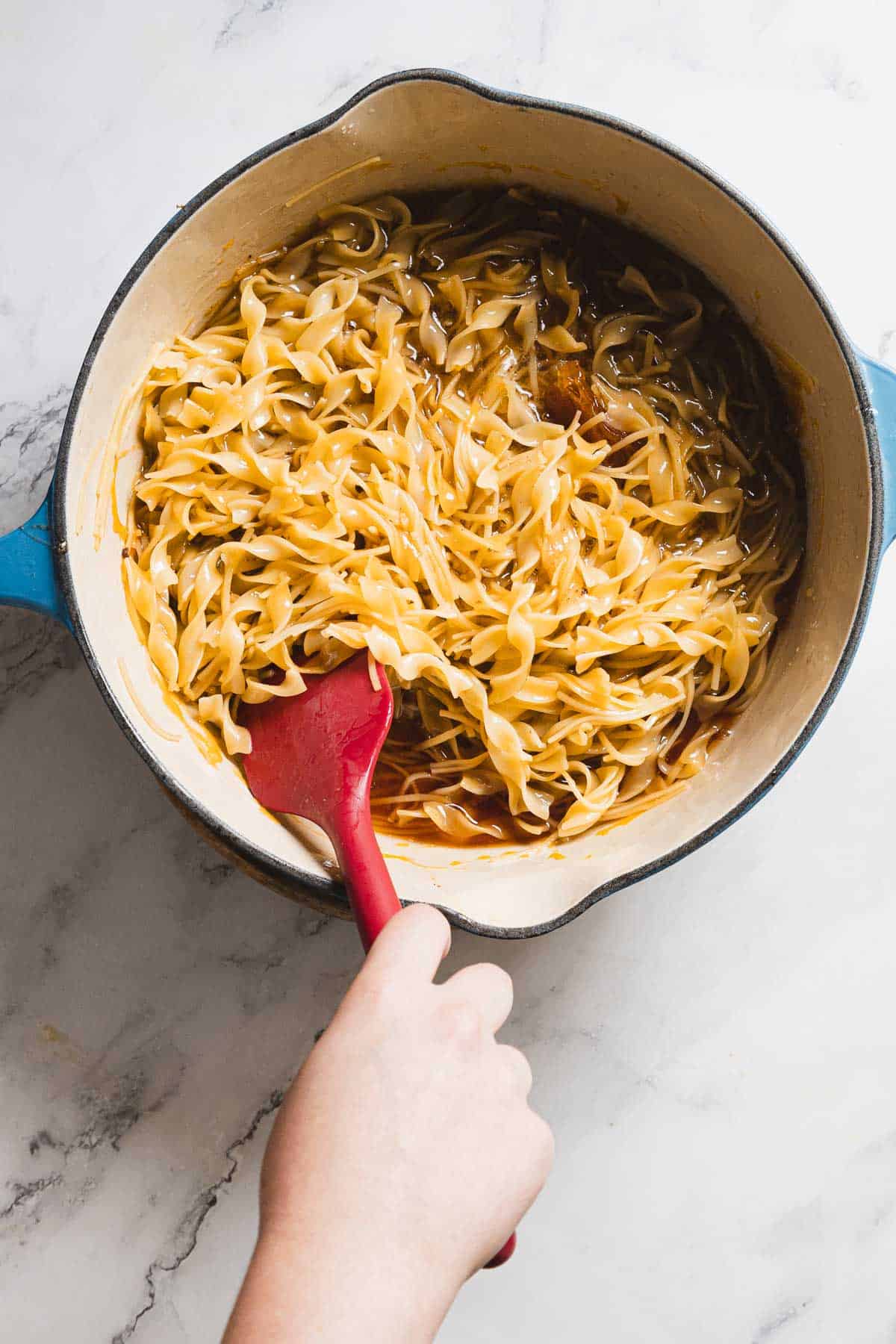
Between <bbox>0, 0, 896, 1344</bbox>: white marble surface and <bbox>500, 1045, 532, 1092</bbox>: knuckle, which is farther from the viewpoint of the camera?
→ <bbox>0, 0, 896, 1344</bbox>: white marble surface

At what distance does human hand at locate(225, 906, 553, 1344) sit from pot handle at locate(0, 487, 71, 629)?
0.74 metres

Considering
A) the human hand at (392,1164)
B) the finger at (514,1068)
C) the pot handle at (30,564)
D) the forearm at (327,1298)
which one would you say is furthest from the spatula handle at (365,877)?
the pot handle at (30,564)

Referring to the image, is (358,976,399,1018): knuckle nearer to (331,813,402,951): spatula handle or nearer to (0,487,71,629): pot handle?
(331,813,402,951): spatula handle

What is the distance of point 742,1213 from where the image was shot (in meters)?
2.19

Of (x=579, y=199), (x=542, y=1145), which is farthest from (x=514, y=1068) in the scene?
(x=579, y=199)

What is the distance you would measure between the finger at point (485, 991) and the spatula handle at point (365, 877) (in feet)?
0.44

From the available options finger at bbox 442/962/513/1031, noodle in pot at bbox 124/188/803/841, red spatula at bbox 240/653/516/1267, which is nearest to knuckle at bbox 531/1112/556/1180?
finger at bbox 442/962/513/1031

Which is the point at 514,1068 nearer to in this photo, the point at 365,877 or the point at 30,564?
the point at 365,877

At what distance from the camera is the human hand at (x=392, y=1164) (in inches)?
55.1

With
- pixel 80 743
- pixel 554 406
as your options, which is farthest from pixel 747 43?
pixel 80 743

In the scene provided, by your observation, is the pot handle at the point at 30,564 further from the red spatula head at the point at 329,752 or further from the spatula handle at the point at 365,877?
the spatula handle at the point at 365,877

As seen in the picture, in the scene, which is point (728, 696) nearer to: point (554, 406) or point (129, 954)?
point (554, 406)

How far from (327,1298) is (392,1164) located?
172mm

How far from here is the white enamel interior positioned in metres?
1.77
